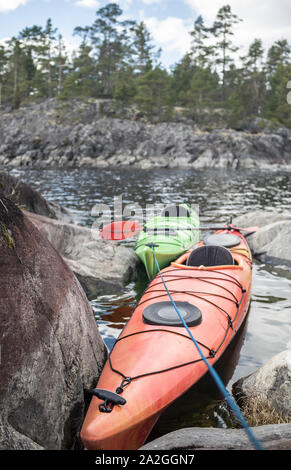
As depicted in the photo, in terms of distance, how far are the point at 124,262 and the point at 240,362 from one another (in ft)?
12.2

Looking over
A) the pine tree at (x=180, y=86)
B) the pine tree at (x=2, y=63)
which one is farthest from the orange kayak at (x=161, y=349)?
the pine tree at (x=2, y=63)

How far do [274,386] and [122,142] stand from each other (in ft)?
140

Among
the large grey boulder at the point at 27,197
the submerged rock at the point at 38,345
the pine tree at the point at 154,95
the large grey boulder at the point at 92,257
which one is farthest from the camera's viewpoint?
the pine tree at the point at 154,95

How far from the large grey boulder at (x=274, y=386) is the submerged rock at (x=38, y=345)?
5.74 feet

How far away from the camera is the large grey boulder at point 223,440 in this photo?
106 inches

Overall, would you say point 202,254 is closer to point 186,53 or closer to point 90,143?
point 90,143

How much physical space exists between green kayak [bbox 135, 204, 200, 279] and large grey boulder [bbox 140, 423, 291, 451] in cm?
502

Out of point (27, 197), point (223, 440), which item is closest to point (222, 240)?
point (223, 440)

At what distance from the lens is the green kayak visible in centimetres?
811

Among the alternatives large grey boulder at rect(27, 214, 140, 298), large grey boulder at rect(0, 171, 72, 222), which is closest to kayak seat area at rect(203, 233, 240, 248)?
large grey boulder at rect(27, 214, 140, 298)

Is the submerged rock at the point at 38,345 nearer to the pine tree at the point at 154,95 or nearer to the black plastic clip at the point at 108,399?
the black plastic clip at the point at 108,399

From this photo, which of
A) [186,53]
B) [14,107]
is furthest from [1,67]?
[186,53]

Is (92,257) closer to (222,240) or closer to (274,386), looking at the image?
(222,240)

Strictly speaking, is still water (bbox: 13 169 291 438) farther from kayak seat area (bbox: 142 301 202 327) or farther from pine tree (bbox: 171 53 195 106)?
pine tree (bbox: 171 53 195 106)
